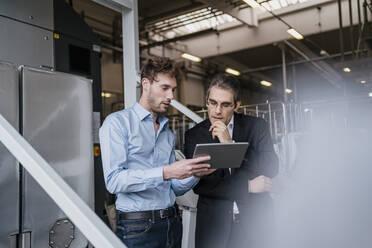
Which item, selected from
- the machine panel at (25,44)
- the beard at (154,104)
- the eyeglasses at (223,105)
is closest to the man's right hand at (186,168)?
the beard at (154,104)

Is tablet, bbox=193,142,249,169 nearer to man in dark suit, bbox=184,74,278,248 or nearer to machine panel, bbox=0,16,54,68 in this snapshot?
man in dark suit, bbox=184,74,278,248

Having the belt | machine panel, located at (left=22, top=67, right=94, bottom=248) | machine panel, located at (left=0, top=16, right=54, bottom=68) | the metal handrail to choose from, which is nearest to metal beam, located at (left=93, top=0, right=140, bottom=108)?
machine panel, located at (left=0, top=16, right=54, bottom=68)

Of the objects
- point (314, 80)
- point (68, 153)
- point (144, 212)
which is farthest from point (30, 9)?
point (314, 80)

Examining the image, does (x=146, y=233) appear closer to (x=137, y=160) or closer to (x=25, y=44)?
(x=137, y=160)

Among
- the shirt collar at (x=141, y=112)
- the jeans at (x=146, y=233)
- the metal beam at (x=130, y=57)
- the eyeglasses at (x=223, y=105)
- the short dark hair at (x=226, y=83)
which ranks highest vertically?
the metal beam at (x=130, y=57)

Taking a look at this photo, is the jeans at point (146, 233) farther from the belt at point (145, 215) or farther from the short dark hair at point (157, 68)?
the short dark hair at point (157, 68)

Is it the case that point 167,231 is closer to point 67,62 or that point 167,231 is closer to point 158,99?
point 158,99

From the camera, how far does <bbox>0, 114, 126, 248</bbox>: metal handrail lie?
0.74 metres

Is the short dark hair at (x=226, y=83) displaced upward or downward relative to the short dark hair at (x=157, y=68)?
downward

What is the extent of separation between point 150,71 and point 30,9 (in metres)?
1.81

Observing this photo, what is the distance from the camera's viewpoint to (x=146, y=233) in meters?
1.45

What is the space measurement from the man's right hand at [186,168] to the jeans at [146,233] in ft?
0.89

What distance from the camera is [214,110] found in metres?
1.70

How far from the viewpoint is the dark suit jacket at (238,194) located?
4.96ft
